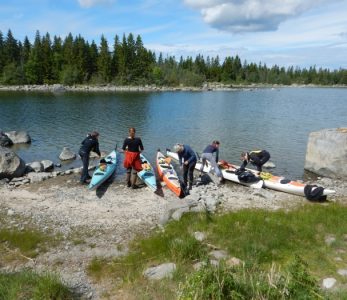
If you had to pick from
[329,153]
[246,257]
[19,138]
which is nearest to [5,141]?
[19,138]

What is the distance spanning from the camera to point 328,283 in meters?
7.64

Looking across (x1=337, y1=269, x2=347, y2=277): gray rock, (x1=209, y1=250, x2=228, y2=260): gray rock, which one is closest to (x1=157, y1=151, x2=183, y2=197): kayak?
(x1=209, y1=250, x2=228, y2=260): gray rock

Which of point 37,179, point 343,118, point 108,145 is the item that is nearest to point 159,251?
point 37,179

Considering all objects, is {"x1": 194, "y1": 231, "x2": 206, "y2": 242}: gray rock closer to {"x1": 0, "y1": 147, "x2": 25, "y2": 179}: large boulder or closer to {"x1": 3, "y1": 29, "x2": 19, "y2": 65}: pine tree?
{"x1": 0, "y1": 147, "x2": 25, "y2": 179}: large boulder

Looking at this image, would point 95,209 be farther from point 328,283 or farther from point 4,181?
point 328,283

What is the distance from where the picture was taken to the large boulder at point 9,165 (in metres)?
17.3

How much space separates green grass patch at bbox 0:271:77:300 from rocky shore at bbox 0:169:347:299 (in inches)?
30.6

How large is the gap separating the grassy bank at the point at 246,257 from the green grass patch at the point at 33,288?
1.24 meters

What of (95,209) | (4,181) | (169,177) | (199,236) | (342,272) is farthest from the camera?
(4,181)

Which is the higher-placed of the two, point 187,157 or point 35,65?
point 35,65

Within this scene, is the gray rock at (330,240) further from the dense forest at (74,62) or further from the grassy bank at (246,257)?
the dense forest at (74,62)

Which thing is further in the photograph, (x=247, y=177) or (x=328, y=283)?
(x=247, y=177)

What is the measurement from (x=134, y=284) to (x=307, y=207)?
8146mm

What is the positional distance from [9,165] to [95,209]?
6905 millimetres
